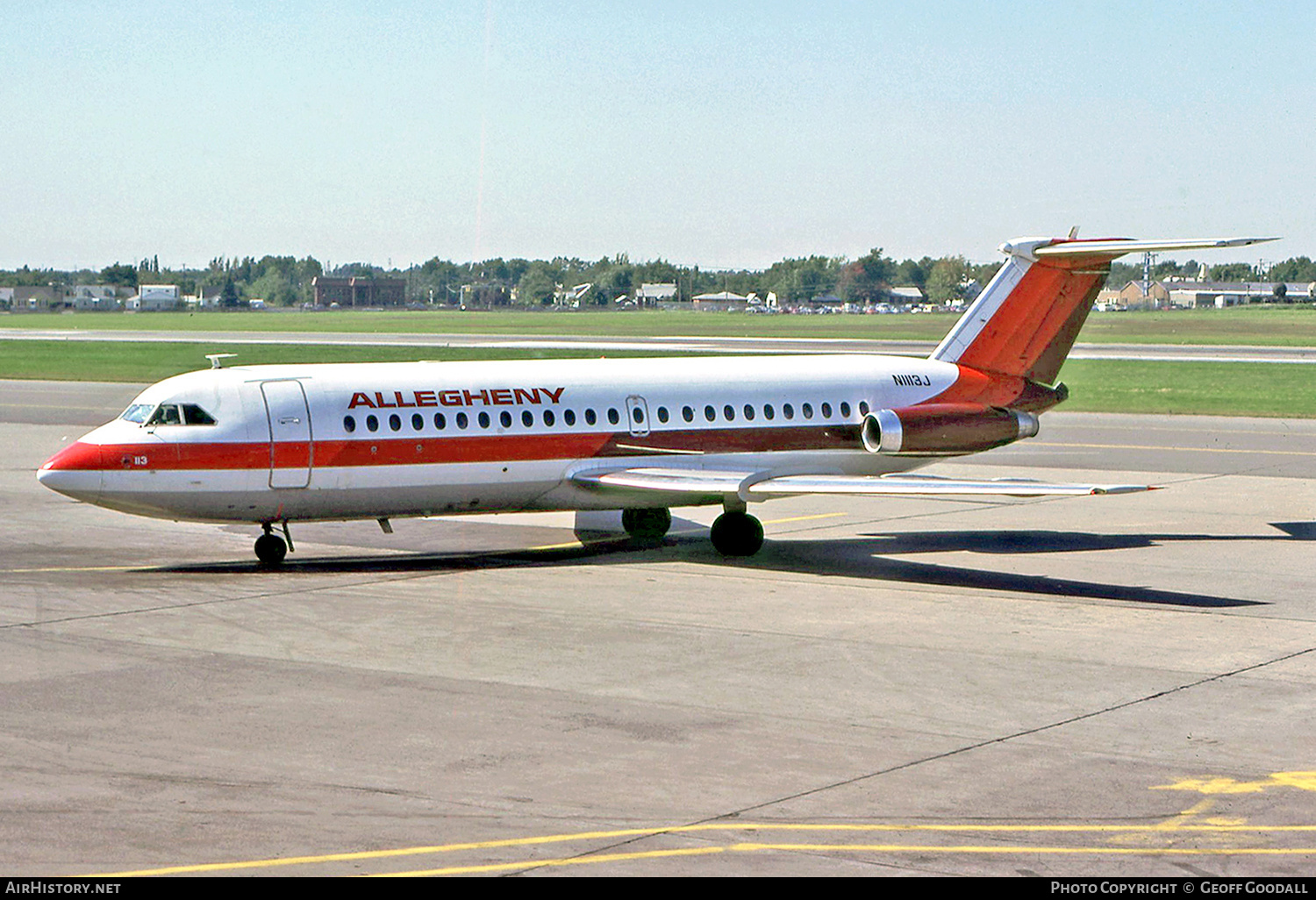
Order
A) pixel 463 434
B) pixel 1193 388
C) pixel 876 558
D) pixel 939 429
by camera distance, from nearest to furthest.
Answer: pixel 463 434, pixel 876 558, pixel 939 429, pixel 1193 388

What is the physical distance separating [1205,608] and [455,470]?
11.1 m

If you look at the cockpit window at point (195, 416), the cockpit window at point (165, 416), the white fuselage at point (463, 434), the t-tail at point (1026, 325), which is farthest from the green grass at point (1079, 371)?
the cockpit window at point (165, 416)

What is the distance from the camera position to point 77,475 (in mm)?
24094

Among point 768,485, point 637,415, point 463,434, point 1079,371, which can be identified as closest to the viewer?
point 463,434

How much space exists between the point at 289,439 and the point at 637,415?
5.73m

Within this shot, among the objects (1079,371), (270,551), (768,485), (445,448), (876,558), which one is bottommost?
(876,558)

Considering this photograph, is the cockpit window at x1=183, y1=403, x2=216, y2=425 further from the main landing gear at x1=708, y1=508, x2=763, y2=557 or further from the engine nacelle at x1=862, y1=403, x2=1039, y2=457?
the engine nacelle at x1=862, y1=403, x2=1039, y2=457

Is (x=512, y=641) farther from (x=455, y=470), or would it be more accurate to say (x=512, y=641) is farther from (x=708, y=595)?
(x=455, y=470)

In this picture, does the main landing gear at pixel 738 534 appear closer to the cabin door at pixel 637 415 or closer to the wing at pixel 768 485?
the wing at pixel 768 485

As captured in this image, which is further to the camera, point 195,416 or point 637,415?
point 637,415

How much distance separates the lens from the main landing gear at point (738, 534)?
27.0m

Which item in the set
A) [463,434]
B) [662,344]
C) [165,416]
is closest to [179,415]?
[165,416]

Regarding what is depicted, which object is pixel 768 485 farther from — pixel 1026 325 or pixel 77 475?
pixel 77 475
